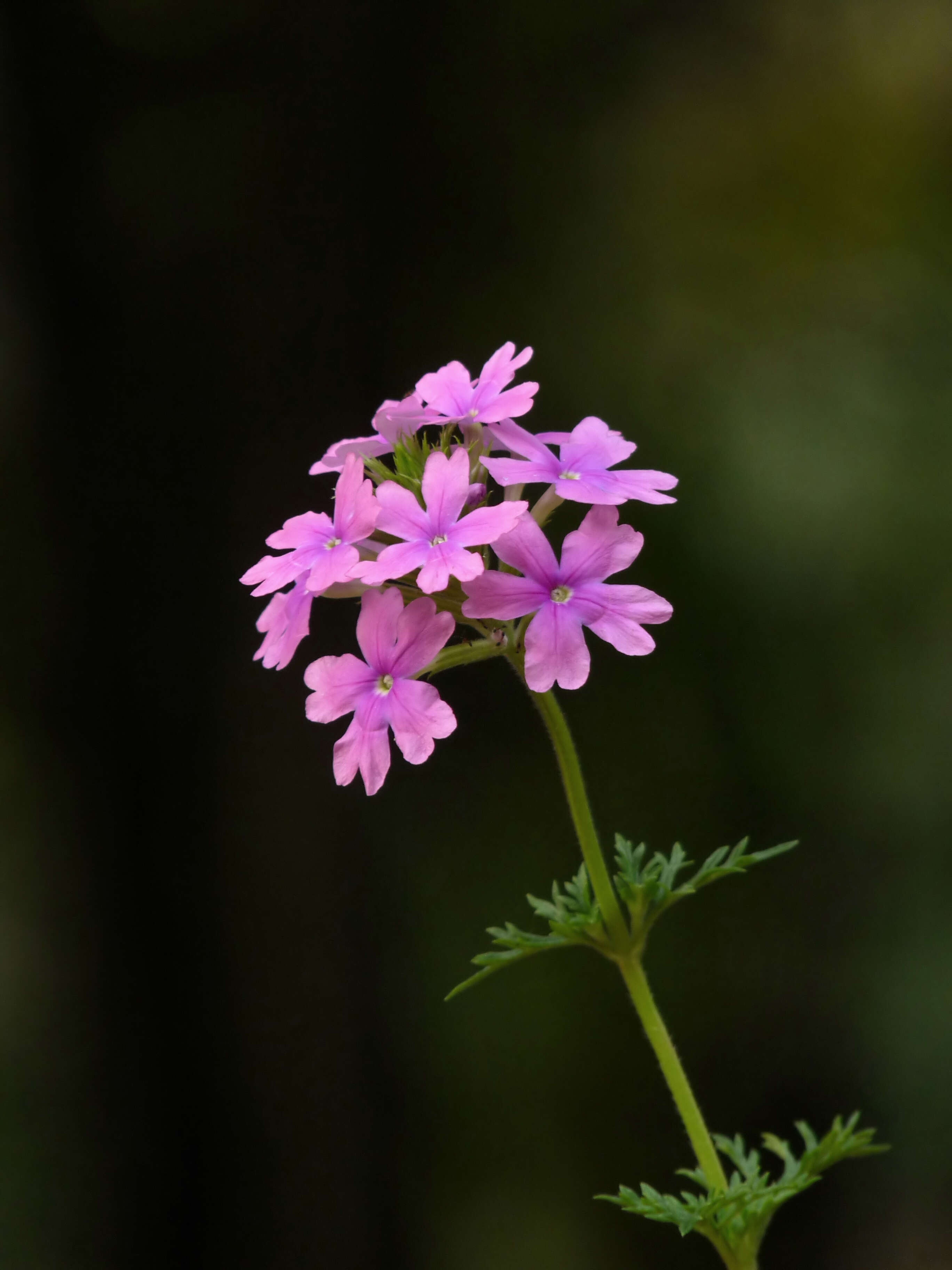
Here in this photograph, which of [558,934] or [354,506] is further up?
[354,506]

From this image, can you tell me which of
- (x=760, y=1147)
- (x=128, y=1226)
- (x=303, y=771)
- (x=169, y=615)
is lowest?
(x=760, y=1147)

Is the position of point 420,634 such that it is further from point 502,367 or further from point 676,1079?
point 676,1079

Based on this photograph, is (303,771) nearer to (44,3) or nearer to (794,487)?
(794,487)

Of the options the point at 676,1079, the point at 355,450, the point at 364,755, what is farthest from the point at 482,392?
the point at 676,1079

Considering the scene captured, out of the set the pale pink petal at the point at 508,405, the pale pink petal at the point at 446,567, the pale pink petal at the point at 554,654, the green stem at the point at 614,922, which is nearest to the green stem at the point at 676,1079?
the green stem at the point at 614,922

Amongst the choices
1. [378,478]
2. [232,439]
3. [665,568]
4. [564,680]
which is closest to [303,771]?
[232,439]

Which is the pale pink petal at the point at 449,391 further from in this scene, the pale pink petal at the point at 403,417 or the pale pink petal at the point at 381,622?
the pale pink petal at the point at 381,622
